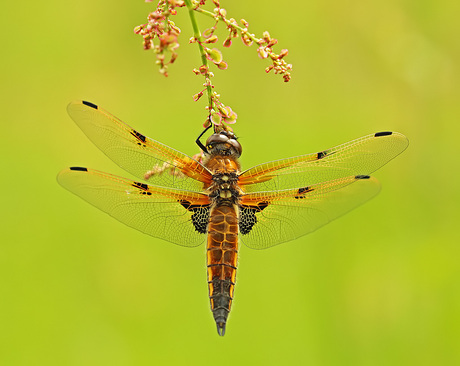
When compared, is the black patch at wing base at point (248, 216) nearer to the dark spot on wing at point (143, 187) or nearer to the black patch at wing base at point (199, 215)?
the black patch at wing base at point (199, 215)

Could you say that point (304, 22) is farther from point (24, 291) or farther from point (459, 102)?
point (24, 291)

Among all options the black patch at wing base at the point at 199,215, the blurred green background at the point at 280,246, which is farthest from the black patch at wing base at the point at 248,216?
the blurred green background at the point at 280,246

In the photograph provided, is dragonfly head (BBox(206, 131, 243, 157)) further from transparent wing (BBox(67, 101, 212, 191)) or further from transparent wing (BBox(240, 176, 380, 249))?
transparent wing (BBox(240, 176, 380, 249))

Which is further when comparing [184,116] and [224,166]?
[184,116]

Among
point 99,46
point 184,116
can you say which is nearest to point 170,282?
point 184,116

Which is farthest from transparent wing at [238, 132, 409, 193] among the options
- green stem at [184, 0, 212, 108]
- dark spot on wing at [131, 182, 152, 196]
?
green stem at [184, 0, 212, 108]

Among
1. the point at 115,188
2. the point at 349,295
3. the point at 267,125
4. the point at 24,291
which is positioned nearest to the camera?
the point at 115,188

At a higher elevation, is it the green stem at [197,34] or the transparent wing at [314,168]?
the transparent wing at [314,168]
